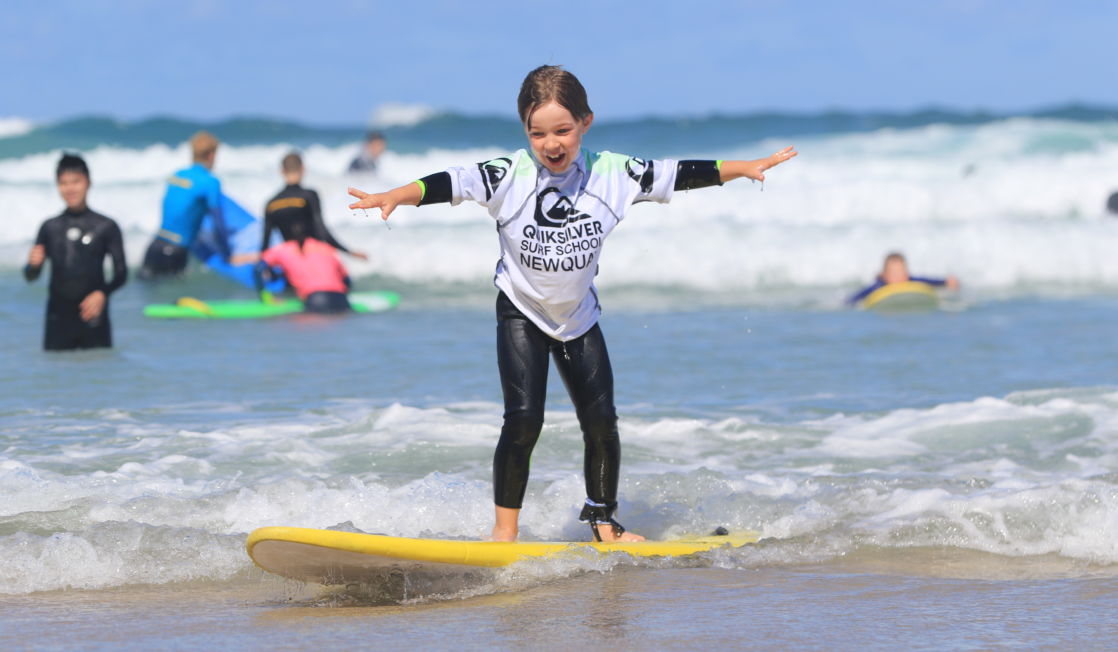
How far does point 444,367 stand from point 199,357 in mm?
1880

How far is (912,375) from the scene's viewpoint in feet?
30.6

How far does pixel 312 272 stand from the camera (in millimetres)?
13531

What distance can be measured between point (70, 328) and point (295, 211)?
420 cm

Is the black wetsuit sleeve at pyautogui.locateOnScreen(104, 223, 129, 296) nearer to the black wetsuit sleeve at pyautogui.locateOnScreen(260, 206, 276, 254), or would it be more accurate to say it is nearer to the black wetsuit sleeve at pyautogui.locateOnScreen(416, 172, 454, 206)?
the black wetsuit sleeve at pyautogui.locateOnScreen(260, 206, 276, 254)

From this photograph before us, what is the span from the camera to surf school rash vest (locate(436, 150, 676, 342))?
15.4ft

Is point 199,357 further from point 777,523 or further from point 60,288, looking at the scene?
point 777,523

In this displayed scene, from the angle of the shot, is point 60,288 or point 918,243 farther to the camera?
point 918,243

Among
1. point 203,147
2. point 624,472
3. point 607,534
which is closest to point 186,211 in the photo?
point 203,147

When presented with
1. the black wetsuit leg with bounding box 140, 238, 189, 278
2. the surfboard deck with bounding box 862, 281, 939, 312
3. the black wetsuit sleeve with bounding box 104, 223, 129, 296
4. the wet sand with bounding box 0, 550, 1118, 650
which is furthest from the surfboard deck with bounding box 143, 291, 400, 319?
the wet sand with bounding box 0, 550, 1118, 650

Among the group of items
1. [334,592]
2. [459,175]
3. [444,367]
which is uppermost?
[459,175]

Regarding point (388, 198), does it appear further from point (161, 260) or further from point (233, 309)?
point (161, 260)

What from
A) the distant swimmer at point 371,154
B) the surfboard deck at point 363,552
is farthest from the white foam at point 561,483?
the distant swimmer at point 371,154

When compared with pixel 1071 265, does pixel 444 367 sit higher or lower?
lower

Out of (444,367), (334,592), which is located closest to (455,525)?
(334,592)
